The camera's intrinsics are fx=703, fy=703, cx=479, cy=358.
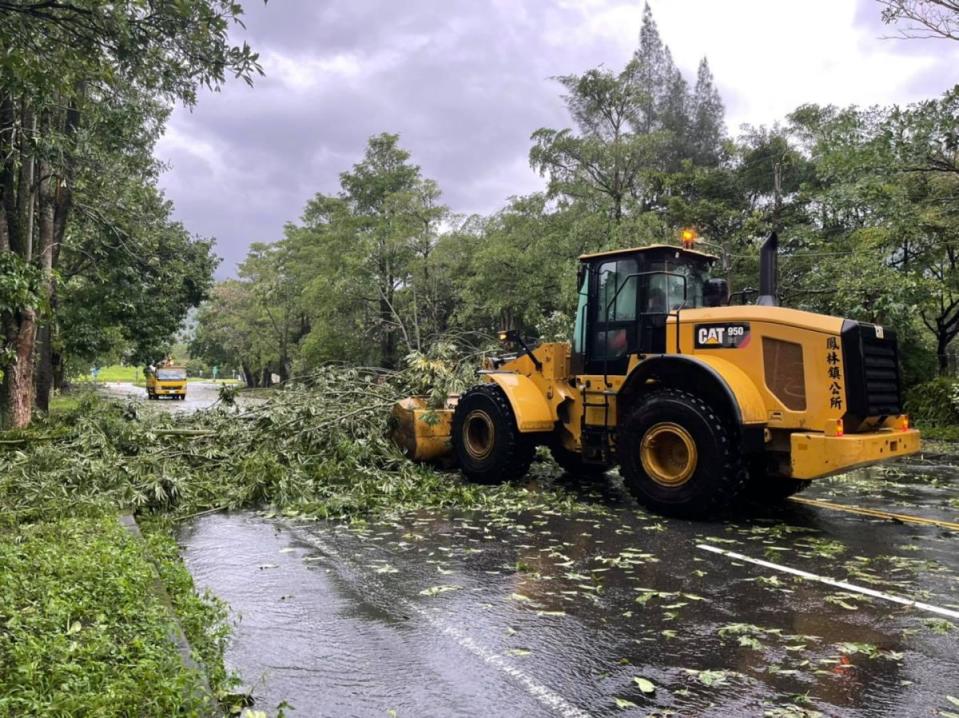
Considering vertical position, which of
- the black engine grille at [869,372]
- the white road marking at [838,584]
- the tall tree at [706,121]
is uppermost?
the tall tree at [706,121]

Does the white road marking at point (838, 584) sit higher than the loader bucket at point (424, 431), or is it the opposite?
the loader bucket at point (424, 431)

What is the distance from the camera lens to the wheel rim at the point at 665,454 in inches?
284

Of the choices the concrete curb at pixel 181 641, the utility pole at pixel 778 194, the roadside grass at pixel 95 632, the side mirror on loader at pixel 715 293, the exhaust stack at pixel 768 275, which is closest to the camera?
the roadside grass at pixel 95 632

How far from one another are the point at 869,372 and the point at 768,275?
5.11ft

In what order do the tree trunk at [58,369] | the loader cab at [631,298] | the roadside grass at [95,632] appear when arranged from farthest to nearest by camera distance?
the tree trunk at [58,369] → the loader cab at [631,298] → the roadside grass at [95,632]

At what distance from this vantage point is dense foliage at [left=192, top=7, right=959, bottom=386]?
42.3 ft

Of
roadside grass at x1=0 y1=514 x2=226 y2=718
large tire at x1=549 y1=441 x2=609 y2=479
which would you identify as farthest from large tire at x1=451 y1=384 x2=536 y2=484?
roadside grass at x1=0 y1=514 x2=226 y2=718

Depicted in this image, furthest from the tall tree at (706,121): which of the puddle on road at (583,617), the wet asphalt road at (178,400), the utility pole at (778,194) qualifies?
the puddle on road at (583,617)

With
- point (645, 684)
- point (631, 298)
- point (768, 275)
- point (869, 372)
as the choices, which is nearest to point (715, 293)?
point (768, 275)

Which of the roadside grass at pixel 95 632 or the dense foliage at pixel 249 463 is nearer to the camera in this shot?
the roadside grass at pixel 95 632

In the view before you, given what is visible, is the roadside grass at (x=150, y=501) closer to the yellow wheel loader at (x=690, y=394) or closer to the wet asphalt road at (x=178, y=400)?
the yellow wheel loader at (x=690, y=394)

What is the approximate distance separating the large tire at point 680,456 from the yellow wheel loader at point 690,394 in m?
0.01

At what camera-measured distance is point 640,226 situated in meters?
20.6

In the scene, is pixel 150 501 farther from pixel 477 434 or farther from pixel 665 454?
pixel 665 454
